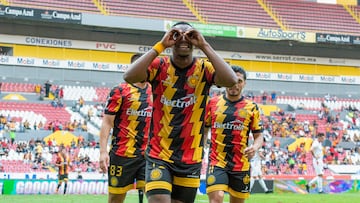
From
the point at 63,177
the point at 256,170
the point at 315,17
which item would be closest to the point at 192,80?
the point at 63,177

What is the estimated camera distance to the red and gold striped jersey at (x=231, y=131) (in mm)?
10000

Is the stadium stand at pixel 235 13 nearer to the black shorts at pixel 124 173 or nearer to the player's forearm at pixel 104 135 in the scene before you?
the black shorts at pixel 124 173

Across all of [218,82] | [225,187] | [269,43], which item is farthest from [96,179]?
[269,43]

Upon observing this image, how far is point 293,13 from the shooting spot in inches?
1954

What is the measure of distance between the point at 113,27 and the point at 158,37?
15.3 feet

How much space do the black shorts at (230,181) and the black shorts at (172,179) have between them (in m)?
2.96

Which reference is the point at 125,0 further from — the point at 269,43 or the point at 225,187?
the point at 225,187

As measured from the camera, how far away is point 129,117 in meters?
9.66

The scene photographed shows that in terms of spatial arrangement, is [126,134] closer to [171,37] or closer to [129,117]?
[129,117]

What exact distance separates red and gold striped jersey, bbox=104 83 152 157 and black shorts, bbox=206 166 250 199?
3.64ft

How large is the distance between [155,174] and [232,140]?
11.7 ft

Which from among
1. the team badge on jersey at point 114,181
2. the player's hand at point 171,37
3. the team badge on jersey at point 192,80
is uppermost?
the player's hand at point 171,37

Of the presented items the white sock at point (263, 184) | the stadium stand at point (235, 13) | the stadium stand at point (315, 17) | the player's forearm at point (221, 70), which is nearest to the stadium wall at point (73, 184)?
the white sock at point (263, 184)

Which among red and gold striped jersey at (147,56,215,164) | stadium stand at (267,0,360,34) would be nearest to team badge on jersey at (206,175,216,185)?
red and gold striped jersey at (147,56,215,164)
